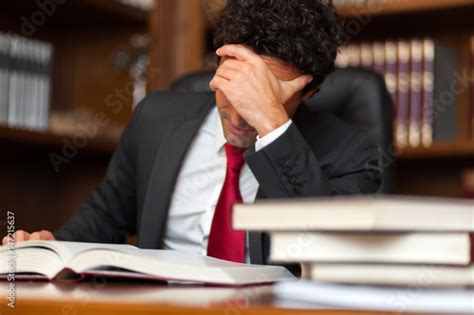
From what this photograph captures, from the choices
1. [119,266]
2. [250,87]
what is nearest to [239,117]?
[250,87]

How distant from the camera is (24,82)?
263cm

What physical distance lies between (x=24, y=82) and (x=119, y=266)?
72.3 inches

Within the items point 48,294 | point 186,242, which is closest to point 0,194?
point 186,242

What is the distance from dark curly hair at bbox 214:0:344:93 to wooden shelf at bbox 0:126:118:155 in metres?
1.13

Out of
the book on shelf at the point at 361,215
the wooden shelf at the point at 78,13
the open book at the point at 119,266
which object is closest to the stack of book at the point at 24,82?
the wooden shelf at the point at 78,13

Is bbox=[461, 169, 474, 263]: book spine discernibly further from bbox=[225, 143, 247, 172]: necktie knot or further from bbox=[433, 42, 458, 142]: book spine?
bbox=[225, 143, 247, 172]: necktie knot

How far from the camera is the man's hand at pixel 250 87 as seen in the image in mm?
1334

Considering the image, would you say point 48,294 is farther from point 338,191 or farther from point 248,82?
point 338,191

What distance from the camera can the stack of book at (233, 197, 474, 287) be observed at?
675 mm

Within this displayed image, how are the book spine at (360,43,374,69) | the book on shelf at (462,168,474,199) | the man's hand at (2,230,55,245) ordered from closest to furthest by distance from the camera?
1. the man's hand at (2,230,55,245)
2. the book on shelf at (462,168,474,199)
3. the book spine at (360,43,374,69)

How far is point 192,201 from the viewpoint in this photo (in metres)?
1.61

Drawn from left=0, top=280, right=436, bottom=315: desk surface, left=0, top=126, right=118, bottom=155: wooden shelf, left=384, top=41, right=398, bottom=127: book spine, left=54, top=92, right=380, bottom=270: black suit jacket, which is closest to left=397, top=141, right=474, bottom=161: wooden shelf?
left=384, top=41, right=398, bottom=127: book spine

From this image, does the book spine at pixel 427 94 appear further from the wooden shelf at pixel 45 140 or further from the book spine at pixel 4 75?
the book spine at pixel 4 75

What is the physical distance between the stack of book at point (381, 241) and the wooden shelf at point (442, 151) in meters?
1.70
